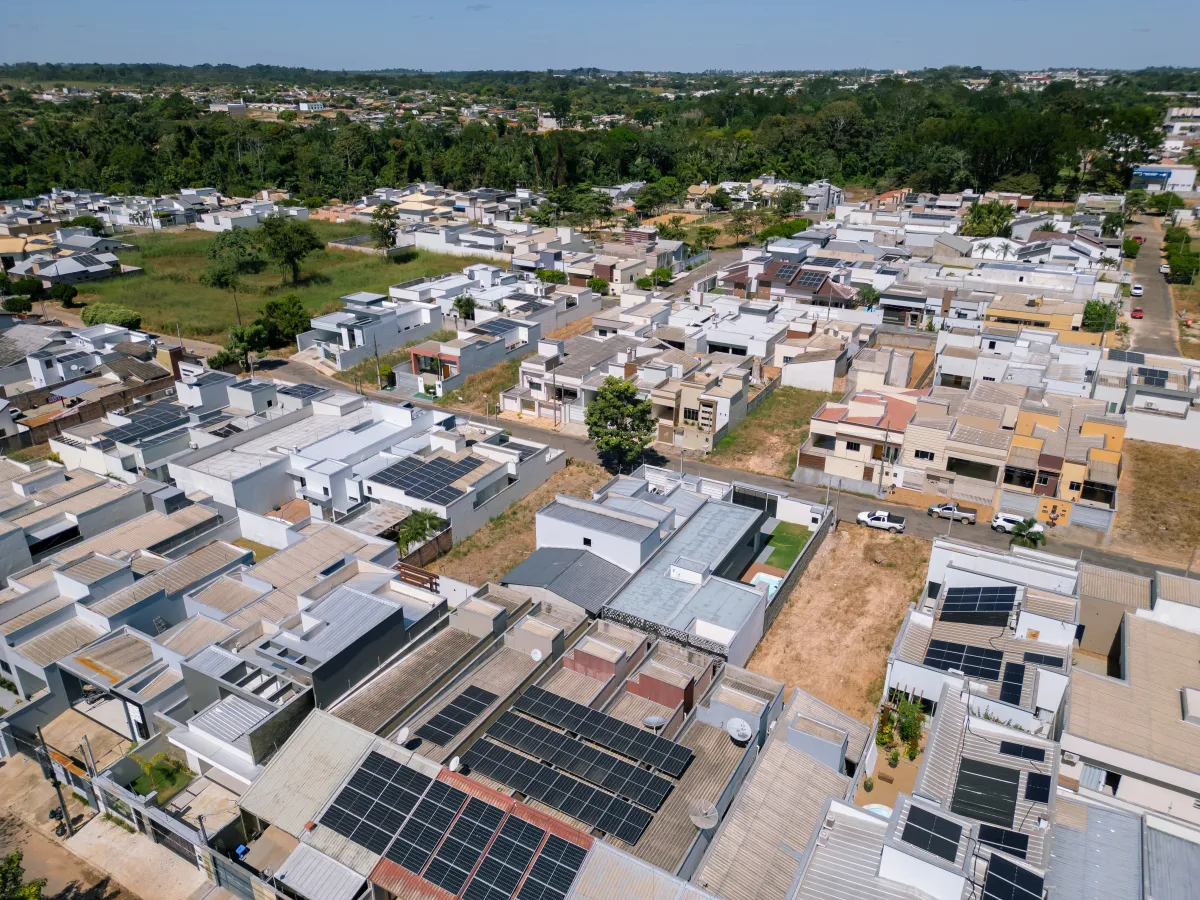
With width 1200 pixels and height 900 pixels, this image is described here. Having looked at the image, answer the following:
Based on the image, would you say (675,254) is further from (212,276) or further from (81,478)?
(81,478)

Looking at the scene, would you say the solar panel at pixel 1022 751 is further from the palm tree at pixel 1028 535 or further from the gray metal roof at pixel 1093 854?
the palm tree at pixel 1028 535

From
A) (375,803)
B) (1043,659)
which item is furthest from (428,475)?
(1043,659)

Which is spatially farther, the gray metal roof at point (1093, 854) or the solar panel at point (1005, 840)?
the solar panel at point (1005, 840)

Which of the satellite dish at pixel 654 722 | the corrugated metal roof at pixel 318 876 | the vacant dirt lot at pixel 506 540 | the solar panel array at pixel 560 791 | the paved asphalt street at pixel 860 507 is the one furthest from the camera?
the paved asphalt street at pixel 860 507

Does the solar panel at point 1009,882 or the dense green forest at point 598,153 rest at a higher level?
the dense green forest at point 598,153

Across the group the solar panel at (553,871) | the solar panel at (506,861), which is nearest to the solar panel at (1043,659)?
the solar panel at (553,871)

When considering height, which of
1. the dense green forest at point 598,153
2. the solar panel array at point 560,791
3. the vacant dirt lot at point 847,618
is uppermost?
the dense green forest at point 598,153

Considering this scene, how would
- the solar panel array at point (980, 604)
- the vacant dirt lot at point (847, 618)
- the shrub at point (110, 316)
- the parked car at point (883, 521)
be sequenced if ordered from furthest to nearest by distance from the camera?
the shrub at point (110, 316) < the parked car at point (883, 521) < the vacant dirt lot at point (847, 618) < the solar panel array at point (980, 604)

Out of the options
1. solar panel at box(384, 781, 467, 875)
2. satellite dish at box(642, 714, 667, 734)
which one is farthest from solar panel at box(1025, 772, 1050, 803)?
solar panel at box(384, 781, 467, 875)
